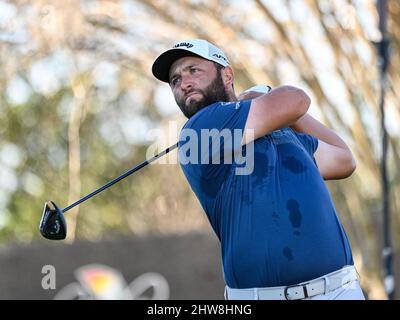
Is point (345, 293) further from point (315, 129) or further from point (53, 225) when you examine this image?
point (53, 225)

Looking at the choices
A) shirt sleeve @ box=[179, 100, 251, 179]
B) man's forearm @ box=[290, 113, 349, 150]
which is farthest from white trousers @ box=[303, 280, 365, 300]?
man's forearm @ box=[290, 113, 349, 150]

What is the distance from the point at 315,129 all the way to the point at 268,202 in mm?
711

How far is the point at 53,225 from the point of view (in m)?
4.52

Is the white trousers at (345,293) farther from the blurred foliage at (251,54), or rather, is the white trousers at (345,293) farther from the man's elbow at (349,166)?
the blurred foliage at (251,54)

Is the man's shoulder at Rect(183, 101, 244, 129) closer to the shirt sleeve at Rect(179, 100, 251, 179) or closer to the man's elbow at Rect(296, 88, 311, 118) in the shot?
the shirt sleeve at Rect(179, 100, 251, 179)

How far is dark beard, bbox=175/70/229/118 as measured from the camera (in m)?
4.24

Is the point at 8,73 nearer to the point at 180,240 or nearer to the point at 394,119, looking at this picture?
the point at 180,240

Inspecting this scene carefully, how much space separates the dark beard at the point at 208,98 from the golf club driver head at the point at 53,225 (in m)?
0.75

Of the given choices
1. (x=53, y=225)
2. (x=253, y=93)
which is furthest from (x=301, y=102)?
(x=53, y=225)

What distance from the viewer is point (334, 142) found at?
4555 millimetres

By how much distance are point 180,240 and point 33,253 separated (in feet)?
6.34

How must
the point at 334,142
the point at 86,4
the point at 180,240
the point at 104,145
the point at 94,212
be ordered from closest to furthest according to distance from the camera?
the point at 334,142
the point at 86,4
the point at 180,240
the point at 104,145
the point at 94,212

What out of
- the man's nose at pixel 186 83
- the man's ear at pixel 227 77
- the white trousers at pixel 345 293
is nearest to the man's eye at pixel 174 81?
the man's nose at pixel 186 83
